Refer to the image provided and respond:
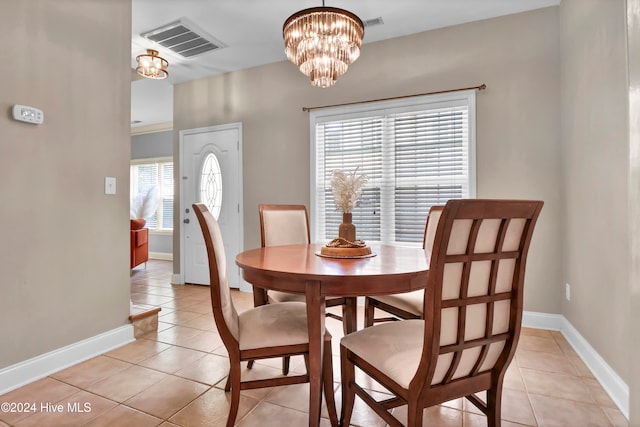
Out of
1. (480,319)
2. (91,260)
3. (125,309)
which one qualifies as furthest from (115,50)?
(480,319)

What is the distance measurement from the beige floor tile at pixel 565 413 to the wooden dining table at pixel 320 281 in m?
0.99

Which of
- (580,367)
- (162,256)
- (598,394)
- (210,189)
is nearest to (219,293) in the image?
(598,394)

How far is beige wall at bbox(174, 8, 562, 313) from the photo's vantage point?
2.82 metres

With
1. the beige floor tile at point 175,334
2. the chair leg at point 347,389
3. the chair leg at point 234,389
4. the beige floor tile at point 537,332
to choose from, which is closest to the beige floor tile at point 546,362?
the beige floor tile at point 537,332

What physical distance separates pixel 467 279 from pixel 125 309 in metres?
2.59

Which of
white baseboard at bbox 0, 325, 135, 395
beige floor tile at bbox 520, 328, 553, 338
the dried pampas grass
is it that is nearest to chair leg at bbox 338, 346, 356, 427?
the dried pampas grass

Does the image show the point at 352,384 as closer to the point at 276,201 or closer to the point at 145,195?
the point at 276,201

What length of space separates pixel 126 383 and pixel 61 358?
1.79 ft

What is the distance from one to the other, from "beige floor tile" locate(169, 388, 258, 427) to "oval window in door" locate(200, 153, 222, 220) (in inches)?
112

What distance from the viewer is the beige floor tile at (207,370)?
199 cm

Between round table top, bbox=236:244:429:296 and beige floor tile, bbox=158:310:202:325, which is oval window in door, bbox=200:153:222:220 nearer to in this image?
beige floor tile, bbox=158:310:202:325

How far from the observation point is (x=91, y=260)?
2.32 m

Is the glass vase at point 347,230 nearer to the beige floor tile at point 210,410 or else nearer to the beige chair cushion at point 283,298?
the beige chair cushion at point 283,298

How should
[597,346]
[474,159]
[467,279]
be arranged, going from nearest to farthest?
[467,279], [597,346], [474,159]
